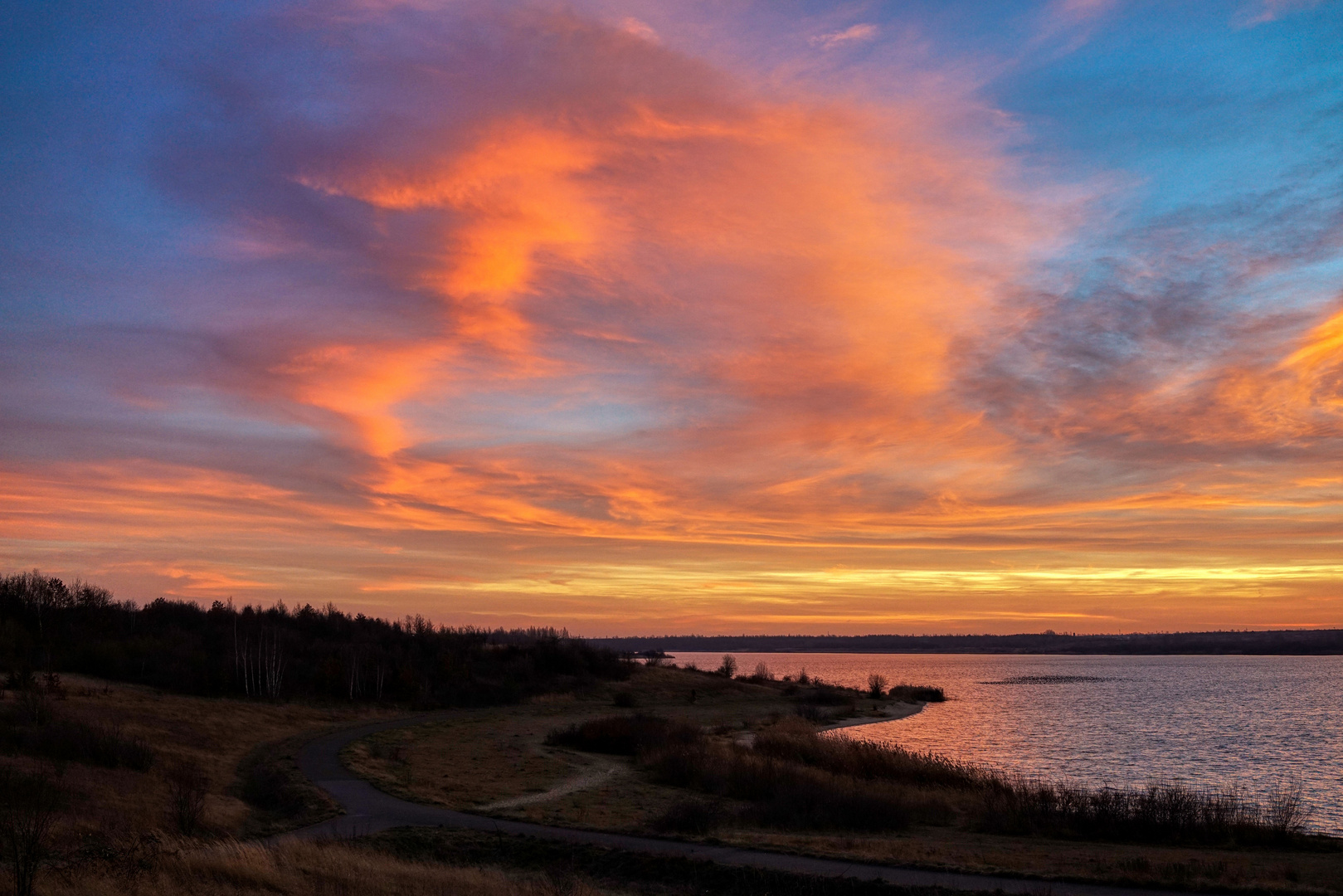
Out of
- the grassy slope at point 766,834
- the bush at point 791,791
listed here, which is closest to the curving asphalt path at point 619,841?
the grassy slope at point 766,834

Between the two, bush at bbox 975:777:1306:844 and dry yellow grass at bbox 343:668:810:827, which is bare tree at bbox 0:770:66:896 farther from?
bush at bbox 975:777:1306:844

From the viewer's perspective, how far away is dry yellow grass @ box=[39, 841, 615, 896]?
46.2 feet

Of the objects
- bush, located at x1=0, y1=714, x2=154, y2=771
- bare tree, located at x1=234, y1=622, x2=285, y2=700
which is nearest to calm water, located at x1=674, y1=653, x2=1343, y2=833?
bush, located at x1=0, y1=714, x2=154, y2=771

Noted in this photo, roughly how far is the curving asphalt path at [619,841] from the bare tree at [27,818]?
17.1 ft

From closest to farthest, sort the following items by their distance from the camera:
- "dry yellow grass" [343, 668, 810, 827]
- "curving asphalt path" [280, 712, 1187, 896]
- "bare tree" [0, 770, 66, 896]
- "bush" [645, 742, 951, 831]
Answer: "bare tree" [0, 770, 66, 896]
"curving asphalt path" [280, 712, 1187, 896]
"bush" [645, 742, 951, 831]
"dry yellow grass" [343, 668, 810, 827]

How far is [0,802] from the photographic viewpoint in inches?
802

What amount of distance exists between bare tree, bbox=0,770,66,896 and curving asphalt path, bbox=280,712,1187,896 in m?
5.20

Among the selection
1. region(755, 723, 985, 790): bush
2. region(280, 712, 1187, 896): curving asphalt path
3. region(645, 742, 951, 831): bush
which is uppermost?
region(280, 712, 1187, 896): curving asphalt path

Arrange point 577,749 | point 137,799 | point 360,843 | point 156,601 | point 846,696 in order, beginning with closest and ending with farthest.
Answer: point 360,843 → point 137,799 → point 577,749 → point 846,696 → point 156,601

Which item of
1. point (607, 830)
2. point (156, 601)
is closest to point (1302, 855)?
point (607, 830)

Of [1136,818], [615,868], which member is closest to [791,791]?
[1136,818]

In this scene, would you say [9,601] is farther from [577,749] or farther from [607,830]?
[607,830]

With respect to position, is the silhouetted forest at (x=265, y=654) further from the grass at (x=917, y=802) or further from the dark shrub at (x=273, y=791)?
the grass at (x=917, y=802)

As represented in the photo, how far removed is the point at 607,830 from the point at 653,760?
1493 cm
